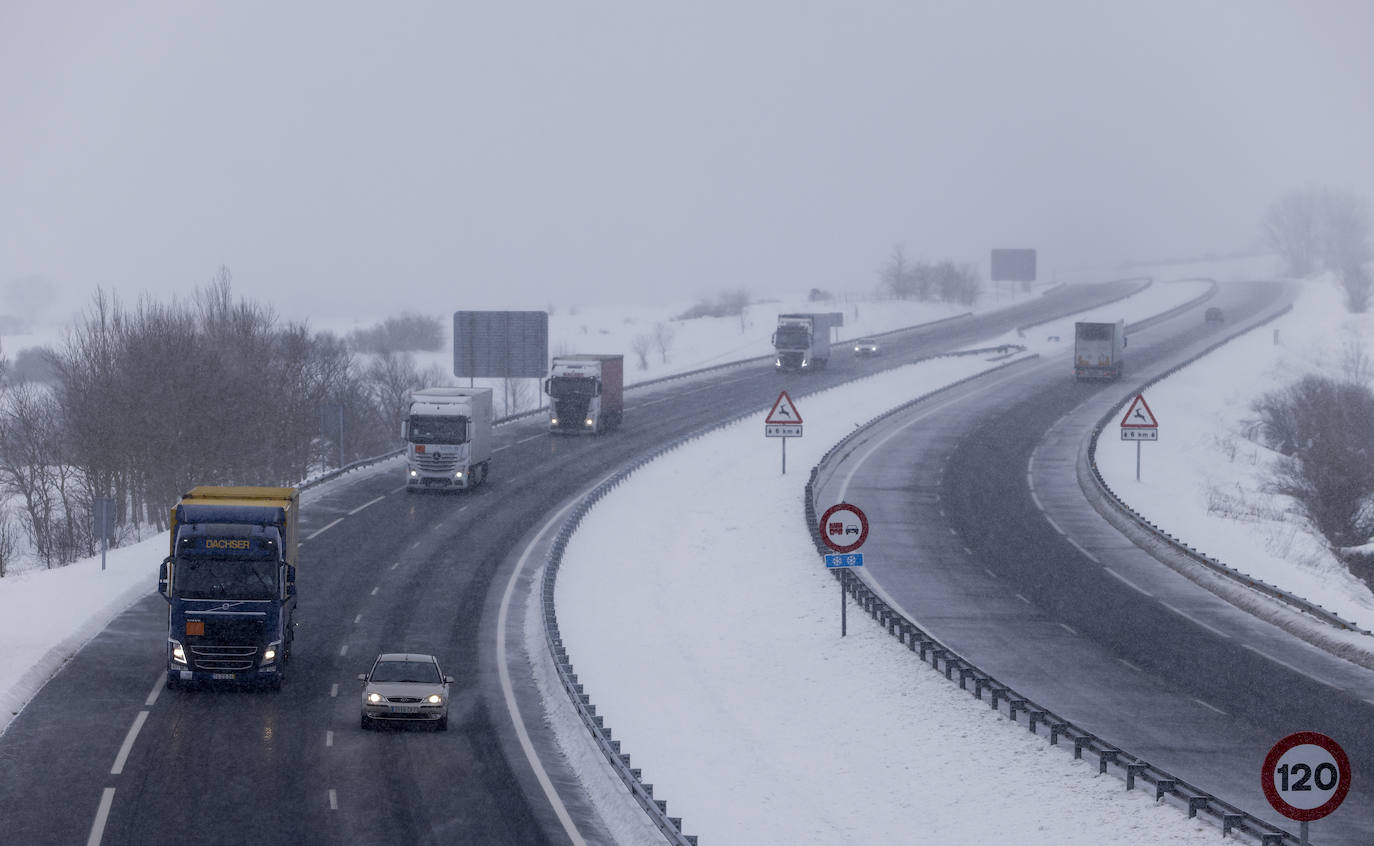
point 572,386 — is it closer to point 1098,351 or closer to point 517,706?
point 1098,351

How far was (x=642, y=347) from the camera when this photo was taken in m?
133

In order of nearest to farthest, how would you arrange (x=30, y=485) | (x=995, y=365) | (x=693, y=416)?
(x=30, y=485), (x=693, y=416), (x=995, y=365)

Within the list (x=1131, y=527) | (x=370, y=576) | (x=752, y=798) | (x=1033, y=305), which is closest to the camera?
(x=752, y=798)

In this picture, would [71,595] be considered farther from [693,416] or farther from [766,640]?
[693,416]

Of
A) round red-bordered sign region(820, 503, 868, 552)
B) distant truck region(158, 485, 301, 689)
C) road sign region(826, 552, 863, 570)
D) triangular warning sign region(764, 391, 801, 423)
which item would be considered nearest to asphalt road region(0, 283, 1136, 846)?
distant truck region(158, 485, 301, 689)

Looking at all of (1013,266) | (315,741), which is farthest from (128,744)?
(1013,266)

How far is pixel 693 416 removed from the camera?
239 ft

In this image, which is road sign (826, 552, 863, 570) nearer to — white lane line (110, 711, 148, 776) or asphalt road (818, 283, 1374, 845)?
asphalt road (818, 283, 1374, 845)

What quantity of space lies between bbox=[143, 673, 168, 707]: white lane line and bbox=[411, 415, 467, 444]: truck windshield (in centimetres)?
2288

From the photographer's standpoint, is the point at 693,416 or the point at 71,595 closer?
the point at 71,595

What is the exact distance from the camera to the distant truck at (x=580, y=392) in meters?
64.6

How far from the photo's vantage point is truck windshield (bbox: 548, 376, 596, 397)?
6475 cm

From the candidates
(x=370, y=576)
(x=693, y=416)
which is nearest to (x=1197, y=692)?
(x=370, y=576)

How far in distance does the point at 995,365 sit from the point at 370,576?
211 ft
